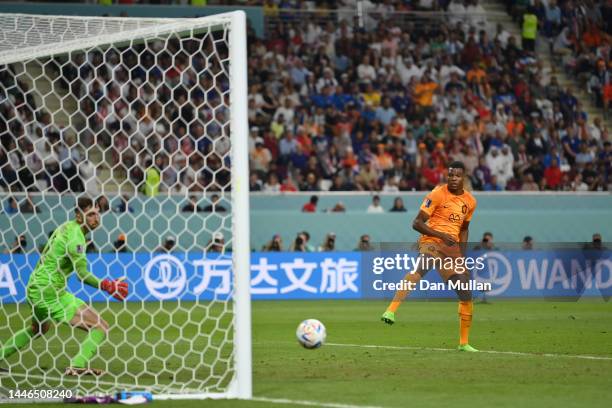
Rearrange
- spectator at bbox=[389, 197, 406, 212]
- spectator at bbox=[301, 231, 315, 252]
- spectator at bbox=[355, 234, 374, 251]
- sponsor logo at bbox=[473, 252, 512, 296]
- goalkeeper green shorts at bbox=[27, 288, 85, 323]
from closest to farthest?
goalkeeper green shorts at bbox=[27, 288, 85, 323] → sponsor logo at bbox=[473, 252, 512, 296] → spectator at bbox=[355, 234, 374, 251] → spectator at bbox=[301, 231, 315, 252] → spectator at bbox=[389, 197, 406, 212]

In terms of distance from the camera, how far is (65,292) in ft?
36.4

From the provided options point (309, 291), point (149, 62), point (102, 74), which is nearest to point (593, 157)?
point (309, 291)

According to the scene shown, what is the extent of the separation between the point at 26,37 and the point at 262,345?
206 inches

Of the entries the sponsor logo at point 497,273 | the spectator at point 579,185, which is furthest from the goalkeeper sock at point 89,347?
the spectator at point 579,185

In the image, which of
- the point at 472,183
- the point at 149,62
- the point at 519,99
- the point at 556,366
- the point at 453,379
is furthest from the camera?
the point at 519,99

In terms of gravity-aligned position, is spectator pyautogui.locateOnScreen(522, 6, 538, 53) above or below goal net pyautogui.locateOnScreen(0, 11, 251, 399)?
above

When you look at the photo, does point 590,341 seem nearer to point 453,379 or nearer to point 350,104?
point 453,379

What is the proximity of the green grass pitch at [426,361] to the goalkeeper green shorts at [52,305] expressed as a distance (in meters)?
0.73

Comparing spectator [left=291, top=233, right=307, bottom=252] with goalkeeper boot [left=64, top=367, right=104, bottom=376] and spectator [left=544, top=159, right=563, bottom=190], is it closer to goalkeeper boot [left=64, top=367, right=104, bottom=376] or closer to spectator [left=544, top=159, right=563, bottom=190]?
spectator [left=544, top=159, right=563, bottom=190]

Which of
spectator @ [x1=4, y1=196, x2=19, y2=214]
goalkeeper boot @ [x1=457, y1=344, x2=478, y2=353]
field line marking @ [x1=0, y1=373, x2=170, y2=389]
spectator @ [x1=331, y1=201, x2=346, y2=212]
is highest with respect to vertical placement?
spectator @ [x1=4, y1=196, x2=19, y2=214]

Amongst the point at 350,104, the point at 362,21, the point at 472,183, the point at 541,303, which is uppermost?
the point at 362,21

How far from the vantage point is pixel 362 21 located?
103 feet

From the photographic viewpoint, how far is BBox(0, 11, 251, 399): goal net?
9.23 m

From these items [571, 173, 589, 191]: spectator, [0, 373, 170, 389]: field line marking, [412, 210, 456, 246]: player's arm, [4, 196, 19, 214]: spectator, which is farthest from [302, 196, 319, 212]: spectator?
[0, 373, 170, 389]: field line marking
